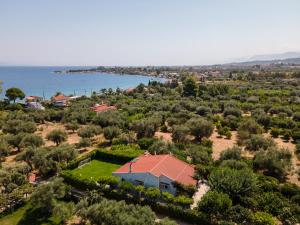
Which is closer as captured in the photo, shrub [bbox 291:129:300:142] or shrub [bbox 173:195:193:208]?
shrub [bbox 173:195:193:208]

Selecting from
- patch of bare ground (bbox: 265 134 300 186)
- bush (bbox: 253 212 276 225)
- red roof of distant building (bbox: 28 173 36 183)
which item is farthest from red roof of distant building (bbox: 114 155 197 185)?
patch of bare ground (bbox: 265 134 300 186)

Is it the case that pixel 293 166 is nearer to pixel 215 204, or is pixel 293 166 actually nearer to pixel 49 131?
pixel 215 204

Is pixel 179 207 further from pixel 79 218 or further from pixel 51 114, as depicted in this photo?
pixel 51 114

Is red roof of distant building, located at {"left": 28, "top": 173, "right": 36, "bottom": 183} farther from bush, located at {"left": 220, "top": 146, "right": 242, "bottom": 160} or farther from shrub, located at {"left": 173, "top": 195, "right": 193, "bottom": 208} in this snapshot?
bush, located at {"left": 220, "top": 146, "right": 242, "bottom": 160}

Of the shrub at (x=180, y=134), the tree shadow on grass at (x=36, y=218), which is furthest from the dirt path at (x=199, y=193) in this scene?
the shrub at (x=180, y=134)

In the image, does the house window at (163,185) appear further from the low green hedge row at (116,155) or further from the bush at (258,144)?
the bush at (258,144)

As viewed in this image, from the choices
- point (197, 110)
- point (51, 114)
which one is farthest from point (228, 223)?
point (51, 114)

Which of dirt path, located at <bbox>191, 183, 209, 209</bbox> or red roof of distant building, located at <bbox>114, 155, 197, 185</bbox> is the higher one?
red roof of distant building, located at <bbox>114, 155, 197, 185</bbox>
